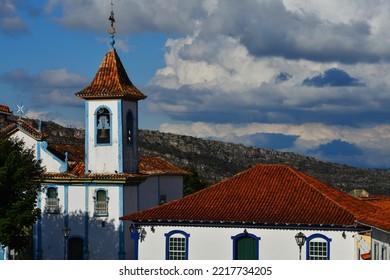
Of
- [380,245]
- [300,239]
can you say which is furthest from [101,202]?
[380,245]

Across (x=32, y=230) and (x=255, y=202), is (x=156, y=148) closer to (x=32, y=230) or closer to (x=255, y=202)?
(x=32, y=230)

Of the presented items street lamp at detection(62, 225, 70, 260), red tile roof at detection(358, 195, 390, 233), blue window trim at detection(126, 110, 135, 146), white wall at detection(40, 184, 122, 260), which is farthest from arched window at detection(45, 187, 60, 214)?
red tile roof at detection(358, 195, 390, 233)

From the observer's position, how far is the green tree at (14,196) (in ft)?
120

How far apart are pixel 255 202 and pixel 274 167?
10.6 ft

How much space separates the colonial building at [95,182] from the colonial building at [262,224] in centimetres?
657

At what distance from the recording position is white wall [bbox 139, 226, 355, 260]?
35.2 meters

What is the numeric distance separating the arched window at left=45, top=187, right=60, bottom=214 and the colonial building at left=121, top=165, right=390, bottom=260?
856cm

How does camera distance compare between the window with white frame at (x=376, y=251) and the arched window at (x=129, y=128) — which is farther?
the arched window at (x=129, y=128)

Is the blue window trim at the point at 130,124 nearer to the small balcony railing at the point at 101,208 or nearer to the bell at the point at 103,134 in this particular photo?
the bell at the point at 103,134

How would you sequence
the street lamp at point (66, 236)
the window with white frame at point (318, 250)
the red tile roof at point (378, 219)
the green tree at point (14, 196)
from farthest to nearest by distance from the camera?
1. the street lamp at point (66, 236)
2. the green tree at point (14, 196)
3. the window with white frame at point (318, 250)
4. the red tile roof at point (378, 219)

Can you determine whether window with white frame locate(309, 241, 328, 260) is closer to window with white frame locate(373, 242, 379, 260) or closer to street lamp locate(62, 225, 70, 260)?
window with white frame locate(373, 242, 379, 260)

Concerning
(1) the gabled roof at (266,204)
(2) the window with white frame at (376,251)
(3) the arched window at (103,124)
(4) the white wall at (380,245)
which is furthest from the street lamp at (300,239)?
(3) the arched window at (103,124)
